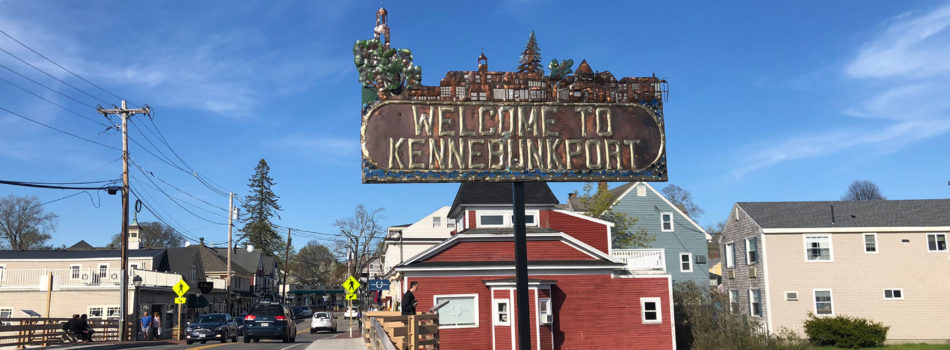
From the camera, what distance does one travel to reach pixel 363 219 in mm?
78938

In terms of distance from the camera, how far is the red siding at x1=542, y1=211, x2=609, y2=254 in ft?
129

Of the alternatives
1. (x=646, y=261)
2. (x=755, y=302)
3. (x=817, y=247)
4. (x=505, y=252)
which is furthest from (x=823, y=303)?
(x=505, y=252)

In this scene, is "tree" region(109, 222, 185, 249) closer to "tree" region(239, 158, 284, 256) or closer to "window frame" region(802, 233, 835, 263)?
"tree" region(239, 158, 284, 256)

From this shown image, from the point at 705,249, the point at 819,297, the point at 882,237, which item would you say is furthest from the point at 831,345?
the point at 705,249

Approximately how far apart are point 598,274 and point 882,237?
61.3ft

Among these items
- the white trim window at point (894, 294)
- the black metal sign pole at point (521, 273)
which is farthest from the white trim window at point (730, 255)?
the black metal sign pole at point (521, 273)

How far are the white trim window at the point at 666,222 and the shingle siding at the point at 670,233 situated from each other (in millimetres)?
217

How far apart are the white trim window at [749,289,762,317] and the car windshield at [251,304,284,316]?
2698 centimetres

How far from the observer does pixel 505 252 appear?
110 ft

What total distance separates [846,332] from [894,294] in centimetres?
468

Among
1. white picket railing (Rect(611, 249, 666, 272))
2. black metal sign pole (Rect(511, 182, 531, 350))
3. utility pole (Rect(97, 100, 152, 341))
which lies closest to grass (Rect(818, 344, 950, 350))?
white picket railing (Rect(611, 249, 666, 272))

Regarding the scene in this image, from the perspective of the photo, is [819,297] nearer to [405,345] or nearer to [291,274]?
[405,345]

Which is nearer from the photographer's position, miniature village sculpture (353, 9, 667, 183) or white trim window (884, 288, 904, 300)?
miniature village sculpture (353, 9, 667, 183)

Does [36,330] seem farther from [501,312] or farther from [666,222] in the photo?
[666,222]
